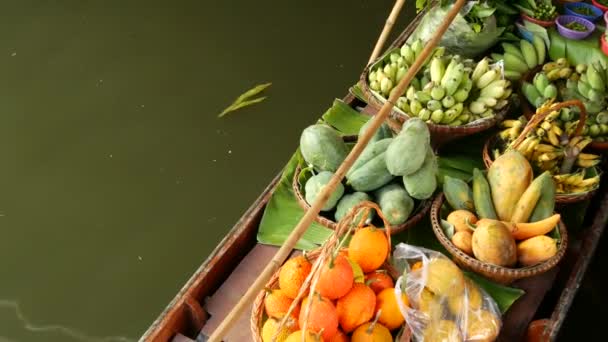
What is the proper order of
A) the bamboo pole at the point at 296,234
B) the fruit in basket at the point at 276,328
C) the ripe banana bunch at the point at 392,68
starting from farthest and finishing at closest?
the ripe banana bunch at the point at 392,68 < the fruit in basket at the point at 276,328 < the bamboo pole at the point at 296,234

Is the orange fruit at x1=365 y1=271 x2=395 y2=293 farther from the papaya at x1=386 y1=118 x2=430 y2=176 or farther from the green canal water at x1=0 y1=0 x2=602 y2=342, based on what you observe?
the green canal water at x1=0 y1=0 x2=602 y2=342

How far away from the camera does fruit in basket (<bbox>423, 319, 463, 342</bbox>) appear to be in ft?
4.41

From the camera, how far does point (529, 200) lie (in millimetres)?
1612

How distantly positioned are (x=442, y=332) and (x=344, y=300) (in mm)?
276

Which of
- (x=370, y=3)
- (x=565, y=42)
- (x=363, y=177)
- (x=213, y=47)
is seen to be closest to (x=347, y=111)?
(x=363, y=177)

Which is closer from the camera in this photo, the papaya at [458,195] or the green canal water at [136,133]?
the papaya at [458,195]

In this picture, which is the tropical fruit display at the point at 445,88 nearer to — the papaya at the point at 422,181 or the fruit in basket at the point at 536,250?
the papaya at the point at 422,181

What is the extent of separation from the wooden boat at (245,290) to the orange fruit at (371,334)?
41 centimetres

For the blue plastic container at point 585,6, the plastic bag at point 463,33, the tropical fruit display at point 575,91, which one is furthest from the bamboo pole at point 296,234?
the blue plastic container at point 585,6

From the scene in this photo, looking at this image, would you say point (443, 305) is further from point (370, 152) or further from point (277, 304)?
point (370, 152)

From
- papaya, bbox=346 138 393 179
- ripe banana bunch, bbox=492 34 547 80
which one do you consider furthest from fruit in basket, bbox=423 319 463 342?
ripe banana bunch, bbox=492 34 547 80

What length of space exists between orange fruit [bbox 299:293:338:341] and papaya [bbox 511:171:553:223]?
71cm

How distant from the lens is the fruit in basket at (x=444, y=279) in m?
1.43

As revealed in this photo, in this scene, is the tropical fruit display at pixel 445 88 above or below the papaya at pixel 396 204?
above
